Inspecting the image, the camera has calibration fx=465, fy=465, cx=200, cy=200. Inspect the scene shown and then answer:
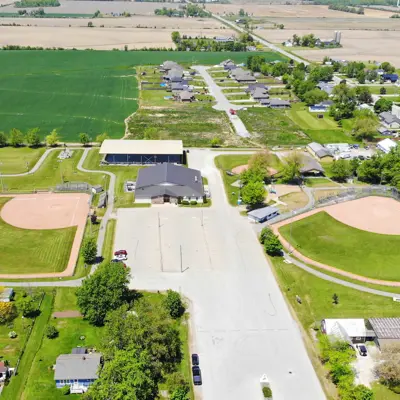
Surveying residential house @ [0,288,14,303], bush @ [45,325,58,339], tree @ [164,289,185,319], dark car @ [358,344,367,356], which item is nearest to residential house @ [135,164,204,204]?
tree @ [164,289,185,319]

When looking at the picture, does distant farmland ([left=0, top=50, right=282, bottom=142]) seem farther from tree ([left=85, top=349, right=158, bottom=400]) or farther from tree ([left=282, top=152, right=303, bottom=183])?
tree ([left=85, top=349, right=158, bottom=400])

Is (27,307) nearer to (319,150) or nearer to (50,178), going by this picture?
(50,178)

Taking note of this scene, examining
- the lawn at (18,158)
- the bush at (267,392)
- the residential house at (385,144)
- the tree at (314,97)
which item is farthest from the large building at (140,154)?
the tree at (314,97)

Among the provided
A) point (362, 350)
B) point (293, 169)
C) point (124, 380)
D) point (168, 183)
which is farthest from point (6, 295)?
point (293, 169)

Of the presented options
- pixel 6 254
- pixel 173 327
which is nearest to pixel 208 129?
pixel 6 254

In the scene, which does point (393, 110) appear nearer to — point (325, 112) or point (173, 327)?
point (325, 112)
